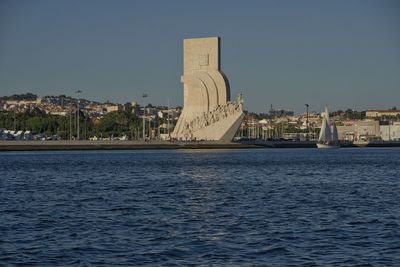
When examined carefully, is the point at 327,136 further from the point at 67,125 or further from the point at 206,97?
the point at 67,125

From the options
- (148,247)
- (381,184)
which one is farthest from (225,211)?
(381,184)

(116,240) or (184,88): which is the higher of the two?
(184,88)

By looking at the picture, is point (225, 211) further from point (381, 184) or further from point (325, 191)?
point (381, 184)

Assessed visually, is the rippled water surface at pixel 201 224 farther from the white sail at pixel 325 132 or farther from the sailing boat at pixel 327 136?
the sailing boat at pixel 327 136

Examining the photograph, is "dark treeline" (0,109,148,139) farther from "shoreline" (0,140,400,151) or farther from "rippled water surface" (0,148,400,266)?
"rippled water surface" (0,148,400,266)

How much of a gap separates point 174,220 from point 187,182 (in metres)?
14.2

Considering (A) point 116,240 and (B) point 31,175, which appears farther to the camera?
(B) point 31,175

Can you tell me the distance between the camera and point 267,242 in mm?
15586

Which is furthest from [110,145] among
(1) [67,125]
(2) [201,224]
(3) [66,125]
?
(2) [201,224]

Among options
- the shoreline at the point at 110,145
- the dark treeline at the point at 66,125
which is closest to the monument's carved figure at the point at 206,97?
the shoreline at the point at 110,145

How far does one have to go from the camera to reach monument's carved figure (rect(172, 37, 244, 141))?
8881 cm

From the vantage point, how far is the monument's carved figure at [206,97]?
291 feet

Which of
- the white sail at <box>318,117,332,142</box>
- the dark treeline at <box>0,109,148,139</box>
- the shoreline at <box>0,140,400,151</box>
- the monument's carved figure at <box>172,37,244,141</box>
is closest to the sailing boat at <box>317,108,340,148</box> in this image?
the white sail at <box>318,117,332,142</box>

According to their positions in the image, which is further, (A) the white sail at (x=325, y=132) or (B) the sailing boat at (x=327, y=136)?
(B) the sailing boat at (x=327, y=136)
